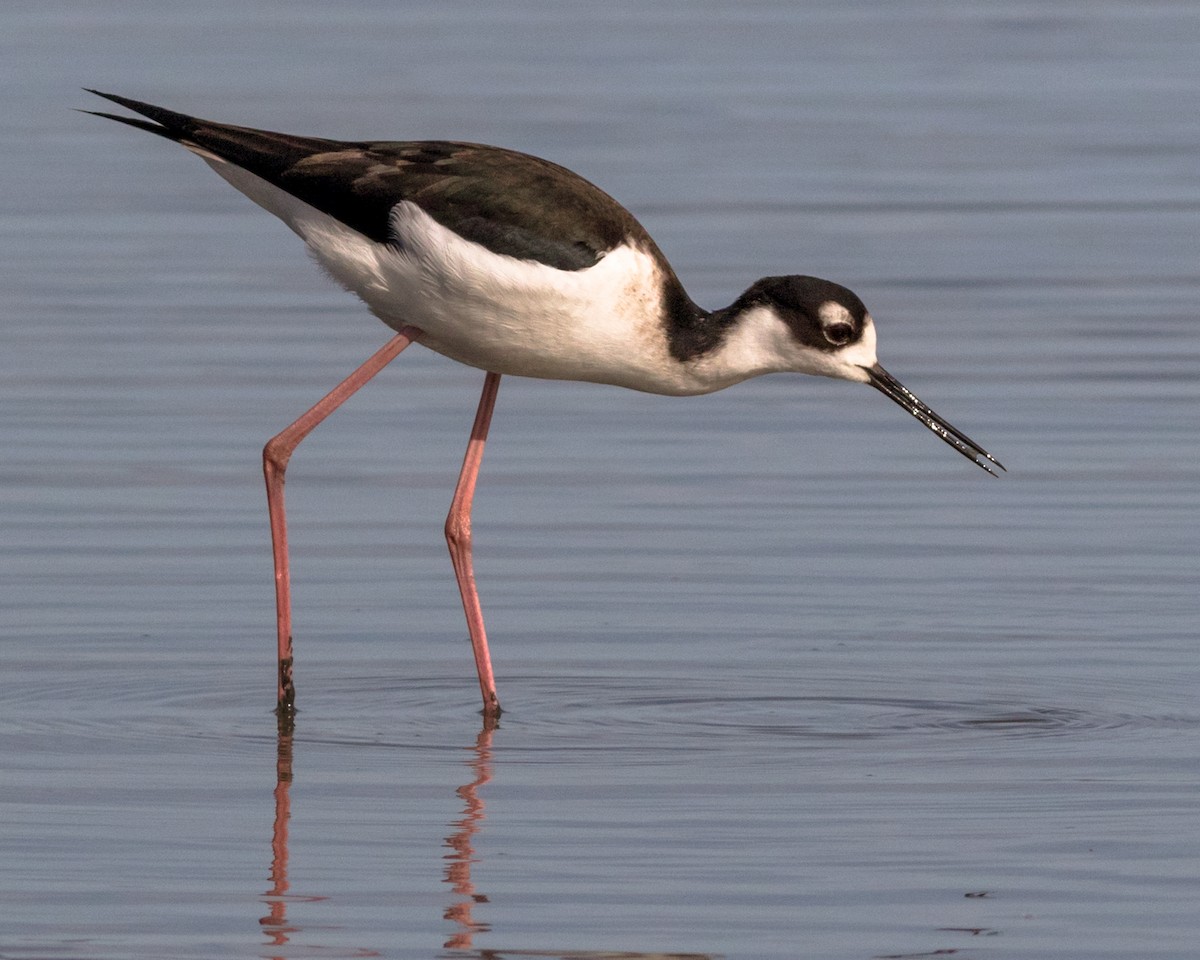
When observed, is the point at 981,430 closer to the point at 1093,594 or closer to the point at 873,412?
the point at 873,412

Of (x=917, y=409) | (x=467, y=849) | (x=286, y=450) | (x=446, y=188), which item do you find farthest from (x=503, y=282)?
(x=467, y=849)

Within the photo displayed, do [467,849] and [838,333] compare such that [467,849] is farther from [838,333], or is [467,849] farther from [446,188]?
[838,333]

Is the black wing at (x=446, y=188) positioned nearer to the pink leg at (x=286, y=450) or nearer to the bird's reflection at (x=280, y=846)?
the pink leg at (x=286, y=450)

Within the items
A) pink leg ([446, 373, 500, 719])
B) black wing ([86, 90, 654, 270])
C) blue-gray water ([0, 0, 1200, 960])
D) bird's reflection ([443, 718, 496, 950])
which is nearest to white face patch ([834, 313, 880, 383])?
black wing ([86, 90, 654, 270])

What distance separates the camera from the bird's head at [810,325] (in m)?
9.38

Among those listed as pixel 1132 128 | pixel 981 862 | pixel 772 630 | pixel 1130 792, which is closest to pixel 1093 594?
pixel 772 630

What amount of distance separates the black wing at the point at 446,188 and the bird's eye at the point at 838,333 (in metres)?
0.60

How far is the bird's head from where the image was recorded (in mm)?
9383

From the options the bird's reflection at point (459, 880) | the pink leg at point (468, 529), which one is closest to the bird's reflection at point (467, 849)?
the bird's reflection at point (459, 880)

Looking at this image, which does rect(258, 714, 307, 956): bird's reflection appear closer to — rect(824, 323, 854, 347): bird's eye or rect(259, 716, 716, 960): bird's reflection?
rect(259, 716, 716, 960): bird's reflection

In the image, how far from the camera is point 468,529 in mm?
9867

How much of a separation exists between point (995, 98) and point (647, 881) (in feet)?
49.4

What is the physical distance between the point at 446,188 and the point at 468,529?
1.20 meters

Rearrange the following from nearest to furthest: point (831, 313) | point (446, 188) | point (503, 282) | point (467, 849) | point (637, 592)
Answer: point (467, 849) → point (503, 282) → point (446, 188) → point (831, 313) → point (637, 592)
